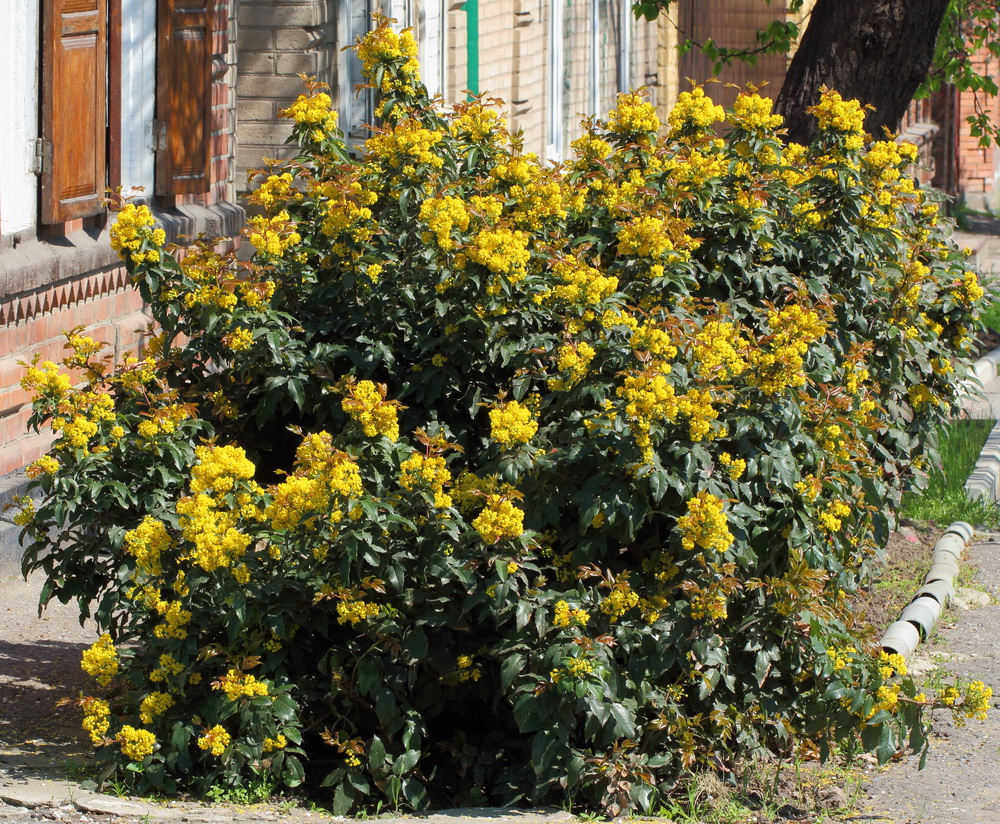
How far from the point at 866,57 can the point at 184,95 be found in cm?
393

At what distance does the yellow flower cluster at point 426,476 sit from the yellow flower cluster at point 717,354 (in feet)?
2.72

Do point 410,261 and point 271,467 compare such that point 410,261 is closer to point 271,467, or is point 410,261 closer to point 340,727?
point 271,467

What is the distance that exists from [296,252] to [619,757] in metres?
2.00

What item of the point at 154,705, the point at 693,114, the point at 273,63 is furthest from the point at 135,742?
the point at 273,63

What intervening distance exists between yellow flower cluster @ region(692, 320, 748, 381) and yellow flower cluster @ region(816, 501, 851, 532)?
511mm

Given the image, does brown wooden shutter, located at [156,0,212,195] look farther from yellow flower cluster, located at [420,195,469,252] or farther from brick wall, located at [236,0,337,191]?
yellow flower cluster, located at [420,195,469,252]

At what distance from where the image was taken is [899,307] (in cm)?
588

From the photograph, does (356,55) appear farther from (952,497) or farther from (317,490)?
(317,490)

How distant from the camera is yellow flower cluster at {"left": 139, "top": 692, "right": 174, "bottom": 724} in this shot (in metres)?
3.82

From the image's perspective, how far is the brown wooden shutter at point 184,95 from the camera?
7.55 metres

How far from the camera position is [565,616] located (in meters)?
3.69

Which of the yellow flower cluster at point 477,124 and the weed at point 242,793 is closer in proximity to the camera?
the weed at point 242,793

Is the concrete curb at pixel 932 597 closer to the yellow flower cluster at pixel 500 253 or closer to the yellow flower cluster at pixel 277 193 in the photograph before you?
the yellow flower cluster at pixel 500 253

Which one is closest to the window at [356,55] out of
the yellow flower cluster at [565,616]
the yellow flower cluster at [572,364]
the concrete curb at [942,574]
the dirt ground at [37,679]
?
the dirt ground at [37,679]
